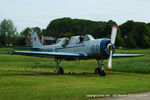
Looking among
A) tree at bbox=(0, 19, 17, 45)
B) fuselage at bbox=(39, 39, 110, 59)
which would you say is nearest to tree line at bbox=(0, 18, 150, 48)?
tree at bbox=(0, 19, 17, 45)

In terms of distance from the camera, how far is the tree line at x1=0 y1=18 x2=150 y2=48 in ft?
399

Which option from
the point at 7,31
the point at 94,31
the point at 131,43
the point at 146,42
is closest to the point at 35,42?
the point at 131,43

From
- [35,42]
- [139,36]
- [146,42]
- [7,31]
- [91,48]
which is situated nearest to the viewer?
[91,48]

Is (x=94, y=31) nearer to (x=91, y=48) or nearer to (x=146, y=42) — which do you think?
(x=146, y=42)

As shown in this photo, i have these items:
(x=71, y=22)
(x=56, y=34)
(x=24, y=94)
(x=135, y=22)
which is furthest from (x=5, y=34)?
(x=24, y=94)

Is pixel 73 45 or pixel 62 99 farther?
pixel 73 45

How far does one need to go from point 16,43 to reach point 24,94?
16450 centimetres

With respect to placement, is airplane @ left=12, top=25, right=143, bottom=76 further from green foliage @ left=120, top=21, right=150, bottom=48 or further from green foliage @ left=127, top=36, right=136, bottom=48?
green foliage @ left=120, top=21, right=150, bottom=48

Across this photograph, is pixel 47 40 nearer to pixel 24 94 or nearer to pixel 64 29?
pixel 64 29

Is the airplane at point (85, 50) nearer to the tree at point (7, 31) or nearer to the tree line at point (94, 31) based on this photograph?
the tree line at point (94, 31)

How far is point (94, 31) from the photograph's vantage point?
451 ft

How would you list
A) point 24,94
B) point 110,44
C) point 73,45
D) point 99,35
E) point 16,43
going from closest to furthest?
point 24,94
point 110,44
point 73,45
point 99,35
point 16,43

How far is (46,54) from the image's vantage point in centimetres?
2017

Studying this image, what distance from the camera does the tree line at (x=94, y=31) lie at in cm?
12162
